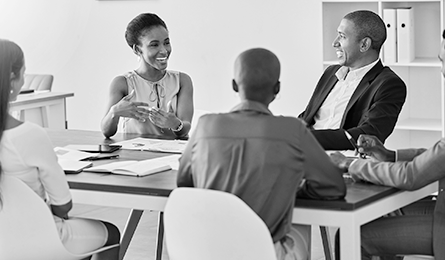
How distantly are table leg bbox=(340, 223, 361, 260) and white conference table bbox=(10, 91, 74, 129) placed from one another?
10.9 feet

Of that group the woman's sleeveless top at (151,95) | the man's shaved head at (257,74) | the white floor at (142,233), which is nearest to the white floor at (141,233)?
the white floor at (142,233)

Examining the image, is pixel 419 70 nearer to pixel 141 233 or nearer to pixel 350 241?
pixel 141 233

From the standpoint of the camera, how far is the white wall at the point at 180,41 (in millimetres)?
5270

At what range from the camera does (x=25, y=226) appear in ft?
7.45

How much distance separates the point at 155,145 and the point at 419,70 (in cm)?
237

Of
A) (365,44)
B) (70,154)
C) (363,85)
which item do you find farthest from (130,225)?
(365,44)

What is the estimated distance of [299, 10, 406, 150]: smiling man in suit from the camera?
10.2 feet

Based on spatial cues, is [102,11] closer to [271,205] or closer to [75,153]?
[75,153]

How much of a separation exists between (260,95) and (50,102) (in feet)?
11.2

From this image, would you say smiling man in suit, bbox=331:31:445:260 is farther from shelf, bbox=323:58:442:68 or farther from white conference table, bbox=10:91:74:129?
white conference table, bbox=10:91:74:129

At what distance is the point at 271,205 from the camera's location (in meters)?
2.06

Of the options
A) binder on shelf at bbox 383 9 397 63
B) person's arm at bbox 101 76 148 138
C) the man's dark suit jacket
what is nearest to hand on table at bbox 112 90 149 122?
person's arm at bbox 101 76 148 138

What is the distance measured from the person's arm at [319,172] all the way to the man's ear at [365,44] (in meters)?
1.31

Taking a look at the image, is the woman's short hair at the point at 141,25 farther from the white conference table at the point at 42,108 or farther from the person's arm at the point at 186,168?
the white conference table at the point at 42,108
